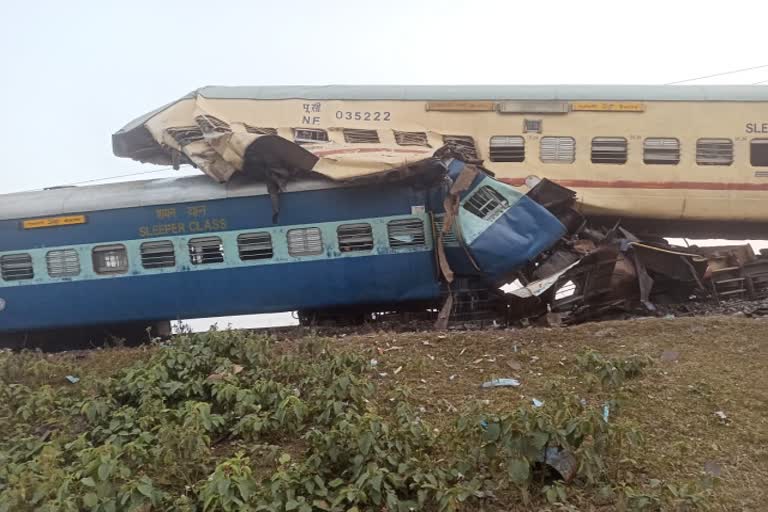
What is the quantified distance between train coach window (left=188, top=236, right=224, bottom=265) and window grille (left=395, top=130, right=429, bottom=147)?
366 centimetres

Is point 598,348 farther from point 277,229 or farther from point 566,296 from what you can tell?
point 277,229

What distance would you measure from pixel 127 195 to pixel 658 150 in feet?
29.8

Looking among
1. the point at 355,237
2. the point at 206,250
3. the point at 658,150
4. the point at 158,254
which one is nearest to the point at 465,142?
the point at 355,237

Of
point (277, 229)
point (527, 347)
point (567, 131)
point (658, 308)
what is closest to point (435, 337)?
point (527, 347)

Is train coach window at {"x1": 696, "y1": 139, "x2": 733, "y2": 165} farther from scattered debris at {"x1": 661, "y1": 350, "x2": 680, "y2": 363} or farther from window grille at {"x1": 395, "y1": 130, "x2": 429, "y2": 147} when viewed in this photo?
scattered debris at {"x1": 661, "y1": 350, "x2": 680, "y2": 363}

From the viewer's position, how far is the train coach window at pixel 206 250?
32.5ft

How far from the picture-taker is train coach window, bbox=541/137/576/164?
36.8 feet

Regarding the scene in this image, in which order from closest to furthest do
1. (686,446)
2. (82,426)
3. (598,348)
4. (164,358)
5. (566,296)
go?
A: (686,446), (82,426), (164,358), (598,348), (566,296)

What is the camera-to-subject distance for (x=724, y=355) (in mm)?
6410

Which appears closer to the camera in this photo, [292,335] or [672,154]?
[292,335]

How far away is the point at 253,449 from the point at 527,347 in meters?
3.41

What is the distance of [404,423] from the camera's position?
4.36 meters

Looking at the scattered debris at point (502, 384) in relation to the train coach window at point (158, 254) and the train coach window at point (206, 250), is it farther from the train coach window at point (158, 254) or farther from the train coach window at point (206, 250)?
the train coach window at point (158, 254)

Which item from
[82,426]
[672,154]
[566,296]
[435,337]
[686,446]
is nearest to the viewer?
[686,446]
